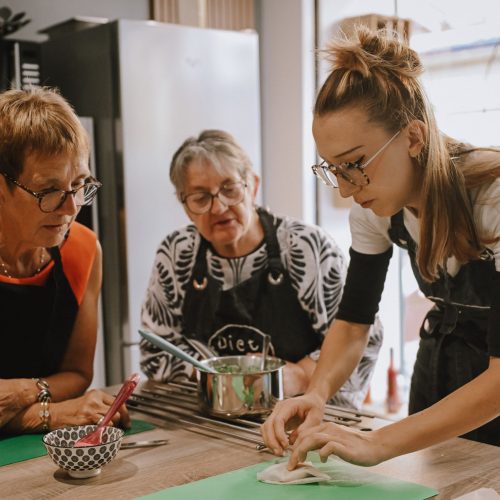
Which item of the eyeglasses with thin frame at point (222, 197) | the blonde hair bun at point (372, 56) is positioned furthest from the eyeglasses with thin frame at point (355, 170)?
the eyeglasses with thin frame at point (222, 197)

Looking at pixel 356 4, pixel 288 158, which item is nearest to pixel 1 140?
pixel 288 158

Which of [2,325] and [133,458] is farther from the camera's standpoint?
[2,325]

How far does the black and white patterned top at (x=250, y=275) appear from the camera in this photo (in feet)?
6.57

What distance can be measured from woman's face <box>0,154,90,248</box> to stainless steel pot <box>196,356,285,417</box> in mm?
413

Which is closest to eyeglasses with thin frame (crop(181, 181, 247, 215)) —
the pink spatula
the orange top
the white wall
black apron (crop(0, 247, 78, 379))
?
the orange top

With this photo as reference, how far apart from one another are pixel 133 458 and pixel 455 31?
2897 mm

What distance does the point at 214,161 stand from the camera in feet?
6.69

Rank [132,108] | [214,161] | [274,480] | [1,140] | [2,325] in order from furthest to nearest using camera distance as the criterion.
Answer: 1. [132,108]
2. [214,161]
3. [2,325]
4. [1,140]
5. [274,480]

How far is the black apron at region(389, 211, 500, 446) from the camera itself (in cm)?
154

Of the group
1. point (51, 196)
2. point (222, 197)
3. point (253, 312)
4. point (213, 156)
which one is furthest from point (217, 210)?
point (51, 196)

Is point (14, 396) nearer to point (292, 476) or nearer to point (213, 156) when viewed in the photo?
point (292, 476)

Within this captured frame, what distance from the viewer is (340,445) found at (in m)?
1.21

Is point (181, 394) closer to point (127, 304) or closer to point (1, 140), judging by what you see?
point (1, 140)

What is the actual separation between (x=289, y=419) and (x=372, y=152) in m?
0.49
